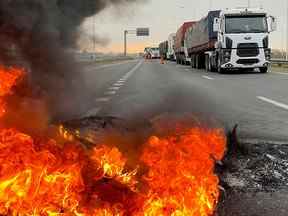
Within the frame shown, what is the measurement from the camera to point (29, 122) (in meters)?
4.75

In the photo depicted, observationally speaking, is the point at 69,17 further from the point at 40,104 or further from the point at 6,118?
the point at 6,118

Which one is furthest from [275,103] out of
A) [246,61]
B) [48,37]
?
[246,61]

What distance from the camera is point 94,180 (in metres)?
3.98

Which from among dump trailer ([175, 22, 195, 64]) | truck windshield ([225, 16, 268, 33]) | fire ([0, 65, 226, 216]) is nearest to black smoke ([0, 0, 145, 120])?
fire ([0, 65, 226, 216])

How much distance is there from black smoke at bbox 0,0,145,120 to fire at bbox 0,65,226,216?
67cm

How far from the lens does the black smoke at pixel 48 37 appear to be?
5004 millimetres

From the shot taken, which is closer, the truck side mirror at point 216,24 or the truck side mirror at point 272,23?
the truck side mirror at point 272,23

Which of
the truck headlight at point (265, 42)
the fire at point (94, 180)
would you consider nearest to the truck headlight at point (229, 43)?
the truck headlight at point (265, 42)

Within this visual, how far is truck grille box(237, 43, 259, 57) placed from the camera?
27.4 m

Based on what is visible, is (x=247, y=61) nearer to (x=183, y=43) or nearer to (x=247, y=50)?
(x=247, y=50)

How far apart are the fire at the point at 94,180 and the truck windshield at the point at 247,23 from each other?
910 inches

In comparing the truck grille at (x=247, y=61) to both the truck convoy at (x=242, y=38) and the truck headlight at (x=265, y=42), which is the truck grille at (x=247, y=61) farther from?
the truck headlight at (x=265, y=42)

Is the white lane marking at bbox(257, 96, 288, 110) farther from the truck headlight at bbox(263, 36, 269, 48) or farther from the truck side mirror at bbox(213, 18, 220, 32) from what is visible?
the truck side mirror at bbox(213, 18, 220, 32)

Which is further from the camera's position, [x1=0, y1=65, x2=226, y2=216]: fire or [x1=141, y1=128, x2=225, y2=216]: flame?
[x1=141, y1=128, x2=225, y2=216]: flame
